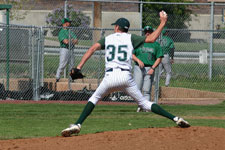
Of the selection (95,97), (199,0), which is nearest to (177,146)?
(95,97)

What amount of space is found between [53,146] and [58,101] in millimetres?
7406

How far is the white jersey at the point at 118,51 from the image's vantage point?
8523 mm

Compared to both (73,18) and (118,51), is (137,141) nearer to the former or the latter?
(118,51)

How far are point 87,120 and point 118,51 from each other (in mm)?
3177

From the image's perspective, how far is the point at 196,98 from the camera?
16312 mm

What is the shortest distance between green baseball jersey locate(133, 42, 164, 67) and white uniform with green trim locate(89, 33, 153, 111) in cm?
374

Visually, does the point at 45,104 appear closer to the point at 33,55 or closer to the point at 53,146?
the point at 33,55

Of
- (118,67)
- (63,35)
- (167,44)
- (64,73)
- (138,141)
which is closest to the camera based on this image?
(138,141)

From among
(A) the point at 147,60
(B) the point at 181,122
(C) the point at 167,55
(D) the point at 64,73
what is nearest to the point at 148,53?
(A) the point at 147,60

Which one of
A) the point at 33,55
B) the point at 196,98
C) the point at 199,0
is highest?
the point at 199,0

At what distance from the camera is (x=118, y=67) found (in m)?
8.50

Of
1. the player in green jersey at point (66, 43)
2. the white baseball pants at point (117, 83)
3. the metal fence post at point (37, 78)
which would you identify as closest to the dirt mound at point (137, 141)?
the white baseball pants at point (117, 83)

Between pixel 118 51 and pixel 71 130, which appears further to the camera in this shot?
pixel 118 51

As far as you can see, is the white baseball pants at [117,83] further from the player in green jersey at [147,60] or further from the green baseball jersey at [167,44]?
the green baseball jersey at [167,44]
